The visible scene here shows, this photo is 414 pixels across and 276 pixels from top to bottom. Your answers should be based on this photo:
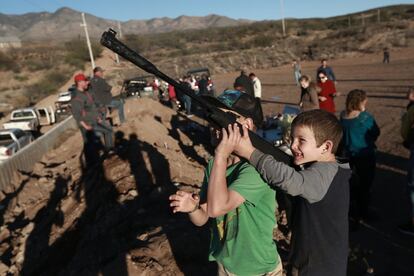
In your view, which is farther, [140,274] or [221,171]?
[140,274]

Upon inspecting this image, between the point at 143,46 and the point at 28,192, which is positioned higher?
the point at 143,46

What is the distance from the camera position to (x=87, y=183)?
26.3ft

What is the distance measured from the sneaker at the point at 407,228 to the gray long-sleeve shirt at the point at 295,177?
12.9 ft

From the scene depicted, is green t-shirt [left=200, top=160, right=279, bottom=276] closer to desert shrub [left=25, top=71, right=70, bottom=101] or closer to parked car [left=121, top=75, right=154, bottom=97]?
parked car [left=121, top=75, right=154, bottom=97]

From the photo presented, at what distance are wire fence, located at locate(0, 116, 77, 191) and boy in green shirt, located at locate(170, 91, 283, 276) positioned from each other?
393 inches

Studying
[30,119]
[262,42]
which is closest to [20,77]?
[30,119]

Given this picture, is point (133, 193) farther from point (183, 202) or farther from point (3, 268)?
point (183, 202)

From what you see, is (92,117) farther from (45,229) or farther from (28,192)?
(28,192)

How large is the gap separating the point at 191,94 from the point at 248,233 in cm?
83

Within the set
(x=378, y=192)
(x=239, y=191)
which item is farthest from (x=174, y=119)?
(x=239, y=191)

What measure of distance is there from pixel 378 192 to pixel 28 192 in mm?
8176

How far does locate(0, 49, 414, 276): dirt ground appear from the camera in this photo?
166 inches

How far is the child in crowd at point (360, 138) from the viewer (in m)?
4.77

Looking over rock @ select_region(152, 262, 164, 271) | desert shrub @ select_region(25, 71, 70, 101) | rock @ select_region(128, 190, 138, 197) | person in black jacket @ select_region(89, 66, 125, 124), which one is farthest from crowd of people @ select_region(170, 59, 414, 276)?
desert shrub @ select_region(25, 71, 70, 101)
